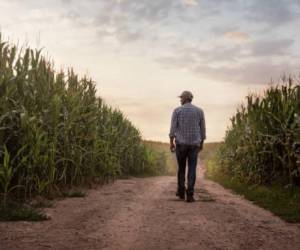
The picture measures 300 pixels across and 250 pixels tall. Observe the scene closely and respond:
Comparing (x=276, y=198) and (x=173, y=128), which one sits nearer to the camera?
(x=276, y=198)

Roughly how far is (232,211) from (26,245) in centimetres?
448

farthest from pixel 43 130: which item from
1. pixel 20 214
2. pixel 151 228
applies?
pixel 151 228

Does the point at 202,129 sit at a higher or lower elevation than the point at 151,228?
higher

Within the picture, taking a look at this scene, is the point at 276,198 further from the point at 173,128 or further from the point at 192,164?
the point at 173,128

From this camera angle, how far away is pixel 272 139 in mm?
13734

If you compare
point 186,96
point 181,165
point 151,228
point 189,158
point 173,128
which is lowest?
point 151,228

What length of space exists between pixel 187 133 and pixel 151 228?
4.57m

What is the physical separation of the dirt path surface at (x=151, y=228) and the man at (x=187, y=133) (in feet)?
3.60

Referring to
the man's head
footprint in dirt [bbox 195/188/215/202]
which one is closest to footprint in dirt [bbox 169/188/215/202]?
footprint in dirt [bbox 195/188/215/202]

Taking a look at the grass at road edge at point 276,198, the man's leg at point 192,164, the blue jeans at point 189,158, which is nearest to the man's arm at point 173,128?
the blue jeans at point 189,158

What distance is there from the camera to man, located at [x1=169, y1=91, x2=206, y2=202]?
38.8 feet

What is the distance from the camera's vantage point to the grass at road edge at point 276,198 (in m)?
9.50

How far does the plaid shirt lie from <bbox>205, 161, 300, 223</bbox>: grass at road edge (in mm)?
1946

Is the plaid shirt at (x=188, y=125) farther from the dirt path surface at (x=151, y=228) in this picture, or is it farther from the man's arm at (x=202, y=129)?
the dirt path surface at (x=151, y=228)
